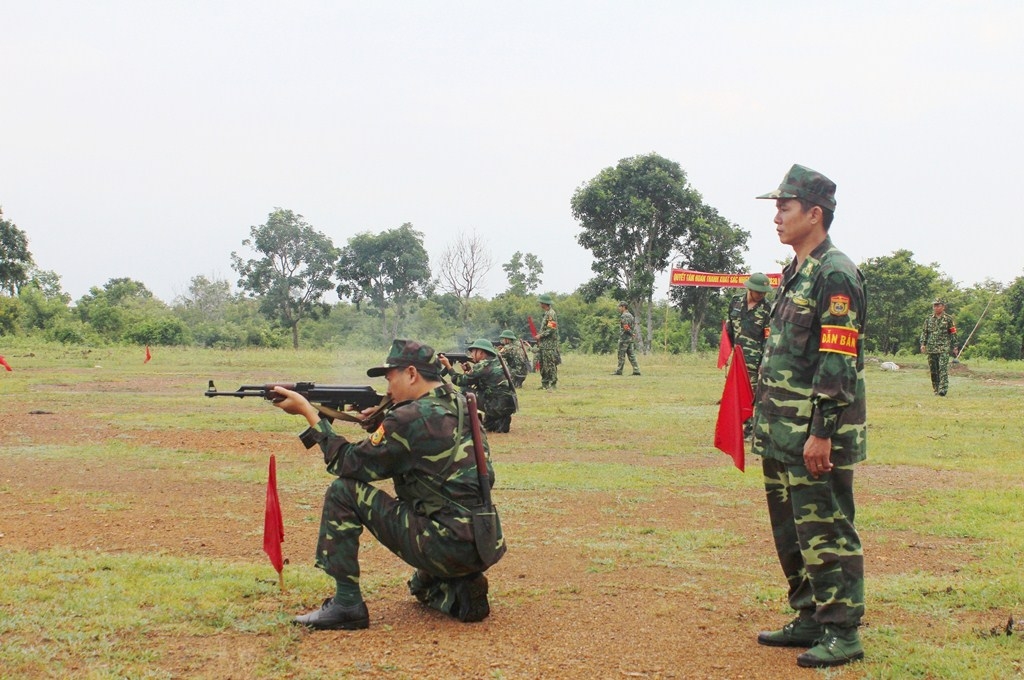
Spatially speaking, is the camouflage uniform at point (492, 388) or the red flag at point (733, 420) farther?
the camouflage uniform at point (492, 388)

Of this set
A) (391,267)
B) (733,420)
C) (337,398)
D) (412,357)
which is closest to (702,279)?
(391,267)

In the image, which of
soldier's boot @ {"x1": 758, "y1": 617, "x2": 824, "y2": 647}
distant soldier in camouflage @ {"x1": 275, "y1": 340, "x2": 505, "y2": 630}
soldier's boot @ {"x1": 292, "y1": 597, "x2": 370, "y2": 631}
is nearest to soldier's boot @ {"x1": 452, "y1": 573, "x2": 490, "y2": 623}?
distant soldier in camouflage @ {"x1": 275, "y1": 340, "x2": 505, "y2": 630}

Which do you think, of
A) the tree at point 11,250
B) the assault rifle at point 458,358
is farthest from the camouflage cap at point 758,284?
A: the tree at point 11,250

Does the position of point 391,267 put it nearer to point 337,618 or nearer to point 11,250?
point 11,250

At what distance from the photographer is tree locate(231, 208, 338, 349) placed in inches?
1594

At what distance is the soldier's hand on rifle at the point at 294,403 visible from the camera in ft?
17.2

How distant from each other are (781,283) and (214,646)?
3.33 m

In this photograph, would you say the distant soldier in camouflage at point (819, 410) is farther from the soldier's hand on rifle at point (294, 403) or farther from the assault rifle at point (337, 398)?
the soldier's hand on rifle at point (294, 403)

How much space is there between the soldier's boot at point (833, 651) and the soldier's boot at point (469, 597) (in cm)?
164

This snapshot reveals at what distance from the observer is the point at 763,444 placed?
460 centimetres

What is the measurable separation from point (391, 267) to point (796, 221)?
27.8 meters

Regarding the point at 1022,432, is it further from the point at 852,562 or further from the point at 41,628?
the point at 41,628

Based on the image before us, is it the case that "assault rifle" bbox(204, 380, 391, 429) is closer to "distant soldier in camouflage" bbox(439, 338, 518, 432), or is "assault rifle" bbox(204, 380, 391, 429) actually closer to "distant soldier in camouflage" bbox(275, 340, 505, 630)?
"distant soldier in camouflage" bbox(275, 340, 505, 630)

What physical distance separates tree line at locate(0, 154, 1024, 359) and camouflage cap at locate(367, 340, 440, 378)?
24.2m
